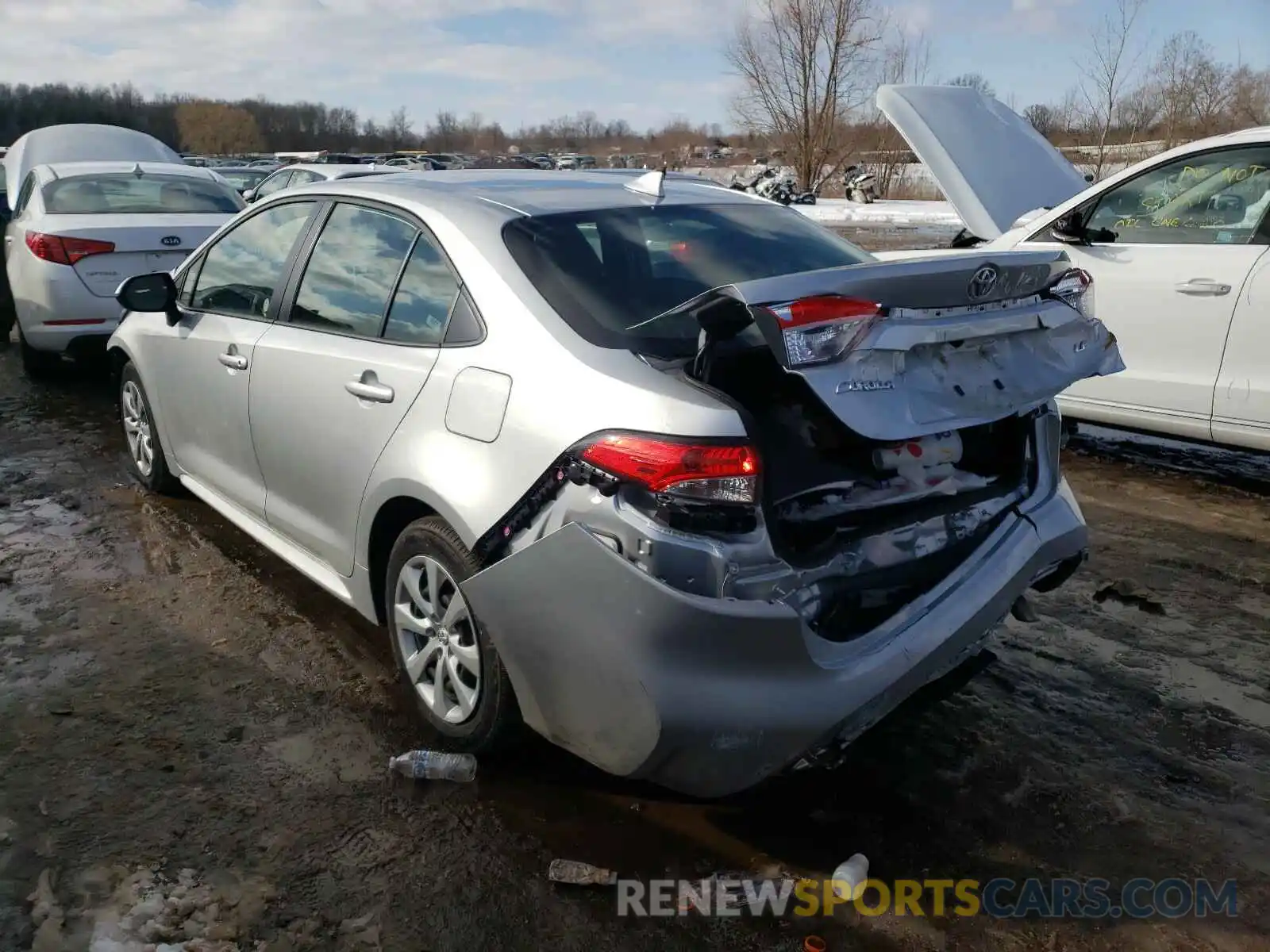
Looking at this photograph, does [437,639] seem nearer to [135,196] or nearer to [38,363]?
[135,196]

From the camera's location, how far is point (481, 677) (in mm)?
2801

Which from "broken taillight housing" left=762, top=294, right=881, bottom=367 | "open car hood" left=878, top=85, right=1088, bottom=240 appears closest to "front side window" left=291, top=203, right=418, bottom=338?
"broken taillight housing" left=762, top=294, right=881, bottom=367

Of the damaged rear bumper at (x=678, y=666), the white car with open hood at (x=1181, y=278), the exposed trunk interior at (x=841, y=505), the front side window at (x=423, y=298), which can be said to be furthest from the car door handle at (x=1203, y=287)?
the front side window at (x=423, y=298)

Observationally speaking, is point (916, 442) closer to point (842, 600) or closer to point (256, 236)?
point (842, 600)

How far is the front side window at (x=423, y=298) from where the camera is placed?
297cm

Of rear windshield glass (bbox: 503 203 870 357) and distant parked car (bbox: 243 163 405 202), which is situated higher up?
distant parked car (bbox: 243 163 405 202)

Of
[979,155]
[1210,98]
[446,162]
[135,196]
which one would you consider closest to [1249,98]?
[1210,98]

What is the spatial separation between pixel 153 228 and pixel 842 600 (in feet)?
20.8

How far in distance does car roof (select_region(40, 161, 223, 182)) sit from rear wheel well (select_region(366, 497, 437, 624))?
632 cm

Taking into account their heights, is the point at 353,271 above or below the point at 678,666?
above

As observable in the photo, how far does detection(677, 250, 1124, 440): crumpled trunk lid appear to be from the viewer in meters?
2.27

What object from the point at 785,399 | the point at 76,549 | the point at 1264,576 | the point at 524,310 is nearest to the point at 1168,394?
the point at 1264,576

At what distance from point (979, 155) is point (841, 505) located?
487 cm

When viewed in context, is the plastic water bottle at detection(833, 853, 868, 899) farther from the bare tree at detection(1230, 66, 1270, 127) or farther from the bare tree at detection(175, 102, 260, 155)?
the bare tree at detection(175, 102, 260, 155)
